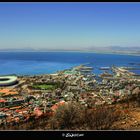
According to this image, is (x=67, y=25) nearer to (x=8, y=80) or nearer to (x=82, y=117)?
(x=8, y=80)

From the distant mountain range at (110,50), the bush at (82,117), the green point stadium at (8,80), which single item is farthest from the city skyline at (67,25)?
the bush at (82,117)

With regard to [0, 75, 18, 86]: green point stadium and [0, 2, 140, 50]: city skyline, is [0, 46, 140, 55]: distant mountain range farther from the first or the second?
[0, 75, 18, 86]: green point stadium

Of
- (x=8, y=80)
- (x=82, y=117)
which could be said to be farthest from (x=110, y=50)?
(x=8, y=80)

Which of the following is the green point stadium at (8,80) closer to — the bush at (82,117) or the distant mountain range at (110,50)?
the distant mountain range at (110,50)

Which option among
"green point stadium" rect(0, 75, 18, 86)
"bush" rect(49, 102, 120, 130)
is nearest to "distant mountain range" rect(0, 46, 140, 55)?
"green point stadium" rect(0, 75, 18, 86)
